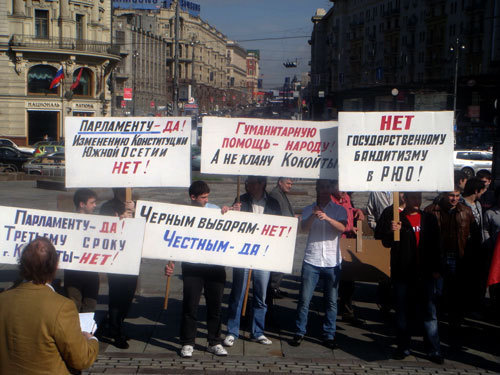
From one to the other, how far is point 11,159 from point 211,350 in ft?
92.1

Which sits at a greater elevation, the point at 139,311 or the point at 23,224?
the point at 23,224

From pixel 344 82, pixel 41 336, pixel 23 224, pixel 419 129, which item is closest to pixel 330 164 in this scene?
pixel 419 129

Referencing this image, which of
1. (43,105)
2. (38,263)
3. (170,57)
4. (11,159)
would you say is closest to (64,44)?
(43,105)

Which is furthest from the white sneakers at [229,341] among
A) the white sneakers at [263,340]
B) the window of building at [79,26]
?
the window of building at [79,26]

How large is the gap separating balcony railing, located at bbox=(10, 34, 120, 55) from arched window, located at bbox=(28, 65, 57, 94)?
68.4 inches

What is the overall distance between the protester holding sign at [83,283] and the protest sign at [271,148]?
1.27m

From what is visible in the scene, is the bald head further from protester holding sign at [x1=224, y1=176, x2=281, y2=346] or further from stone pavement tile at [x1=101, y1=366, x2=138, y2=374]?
protester holding sign at [x1=224, y1=176, x2=281, y2=346]

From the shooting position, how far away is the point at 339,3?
87438 mm

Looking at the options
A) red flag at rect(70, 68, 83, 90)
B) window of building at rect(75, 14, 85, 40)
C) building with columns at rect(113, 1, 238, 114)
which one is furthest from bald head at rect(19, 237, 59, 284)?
building with columns at rect(113, 1, 238, 114)

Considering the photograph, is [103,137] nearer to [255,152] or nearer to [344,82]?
[255,152]

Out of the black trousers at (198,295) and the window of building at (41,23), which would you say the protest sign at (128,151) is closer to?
the black trousers at (198,295)

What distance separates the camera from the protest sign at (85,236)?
6.12 meters

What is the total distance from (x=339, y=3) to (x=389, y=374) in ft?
284

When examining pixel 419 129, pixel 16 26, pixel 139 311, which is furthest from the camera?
pixel 16 26
